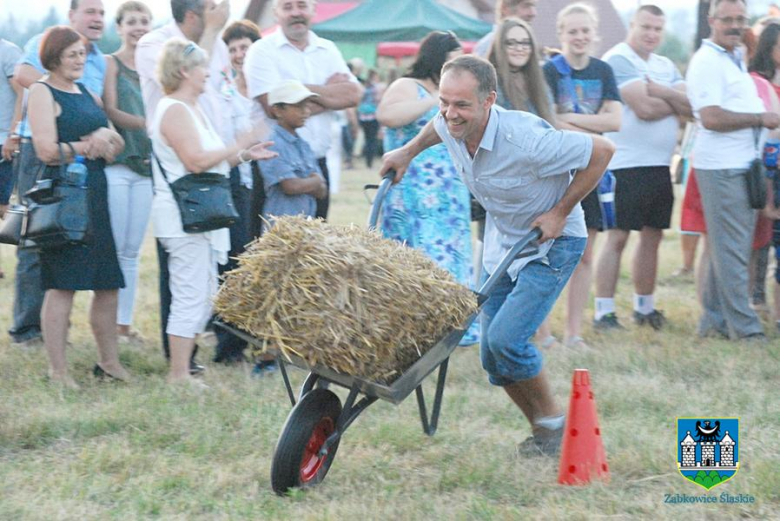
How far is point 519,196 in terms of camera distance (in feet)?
15.7

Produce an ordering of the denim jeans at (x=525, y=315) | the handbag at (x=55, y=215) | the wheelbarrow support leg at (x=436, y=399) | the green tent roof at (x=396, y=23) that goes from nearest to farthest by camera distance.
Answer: the wheelbarrow support leg at (x=436, y=399) → the denim jeans at (x=525, y=315) → the handbag at (x=55, y=215) → the green tent roof at (x=396, y=23)

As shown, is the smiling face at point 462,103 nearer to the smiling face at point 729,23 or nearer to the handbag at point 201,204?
the handbag at point 201,204

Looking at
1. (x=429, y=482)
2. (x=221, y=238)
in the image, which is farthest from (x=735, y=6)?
(x=429, y=482)

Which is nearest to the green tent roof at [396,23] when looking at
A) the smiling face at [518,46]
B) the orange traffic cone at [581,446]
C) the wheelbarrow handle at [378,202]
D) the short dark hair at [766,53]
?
the short dark hair at [766,53]

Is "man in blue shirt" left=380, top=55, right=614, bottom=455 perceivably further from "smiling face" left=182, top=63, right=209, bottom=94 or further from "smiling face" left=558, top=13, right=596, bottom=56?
"smiling face" left=558, top=13, right=596, bottom=56

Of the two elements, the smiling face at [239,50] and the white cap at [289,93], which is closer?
the white cap at [289,93]

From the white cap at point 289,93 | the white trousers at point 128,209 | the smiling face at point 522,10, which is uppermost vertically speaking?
the smiling face at point 522,10

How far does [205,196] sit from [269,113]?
3.01ft

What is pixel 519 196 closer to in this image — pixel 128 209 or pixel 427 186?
pixel 427 186

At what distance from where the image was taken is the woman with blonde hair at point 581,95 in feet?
23.8

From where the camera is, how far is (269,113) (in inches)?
266

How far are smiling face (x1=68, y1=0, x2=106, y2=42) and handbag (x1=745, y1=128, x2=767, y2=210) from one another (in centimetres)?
434

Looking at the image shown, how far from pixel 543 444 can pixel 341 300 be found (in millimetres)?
1466

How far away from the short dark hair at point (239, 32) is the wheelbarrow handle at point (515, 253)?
3.81 meters
